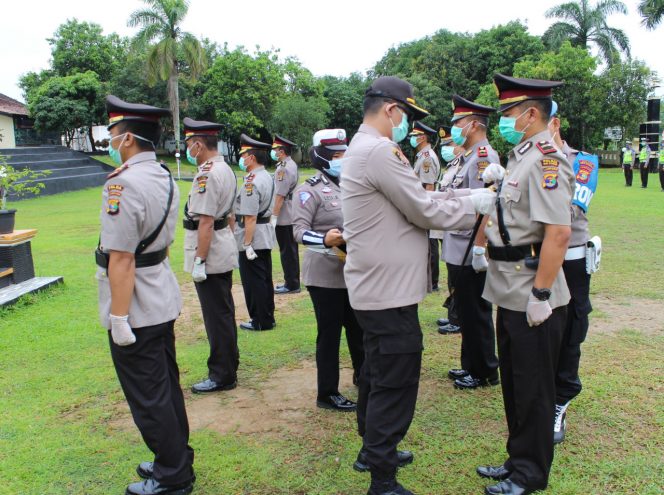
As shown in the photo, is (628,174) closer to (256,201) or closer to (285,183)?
(285,183)

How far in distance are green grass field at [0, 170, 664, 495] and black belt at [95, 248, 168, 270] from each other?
125cm

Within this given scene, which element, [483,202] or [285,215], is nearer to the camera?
[483,202]

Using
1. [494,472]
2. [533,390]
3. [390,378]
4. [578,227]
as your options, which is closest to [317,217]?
[390,378]

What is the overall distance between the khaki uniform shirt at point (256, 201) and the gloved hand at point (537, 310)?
372 cm

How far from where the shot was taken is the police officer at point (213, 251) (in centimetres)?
426

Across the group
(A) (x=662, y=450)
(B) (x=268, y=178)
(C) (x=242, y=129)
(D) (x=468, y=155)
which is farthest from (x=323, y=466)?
(C) (x=242, y=129)

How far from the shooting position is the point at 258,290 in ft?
18.9

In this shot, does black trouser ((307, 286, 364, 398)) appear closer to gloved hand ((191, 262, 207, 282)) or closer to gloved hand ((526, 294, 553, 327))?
gloved hand ((191, 262, 207, 282))

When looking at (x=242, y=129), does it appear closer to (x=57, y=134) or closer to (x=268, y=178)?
(x=57, y=134)

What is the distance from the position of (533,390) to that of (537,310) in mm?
434

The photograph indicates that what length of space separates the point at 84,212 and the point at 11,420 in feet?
44.5

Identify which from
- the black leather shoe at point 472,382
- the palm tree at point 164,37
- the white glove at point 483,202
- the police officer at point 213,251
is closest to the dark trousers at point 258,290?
the police officer at point 213,251

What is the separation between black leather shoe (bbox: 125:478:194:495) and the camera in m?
2.95

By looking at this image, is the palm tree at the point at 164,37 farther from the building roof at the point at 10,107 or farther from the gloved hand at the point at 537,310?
the gloved hand at the point at 537,310
